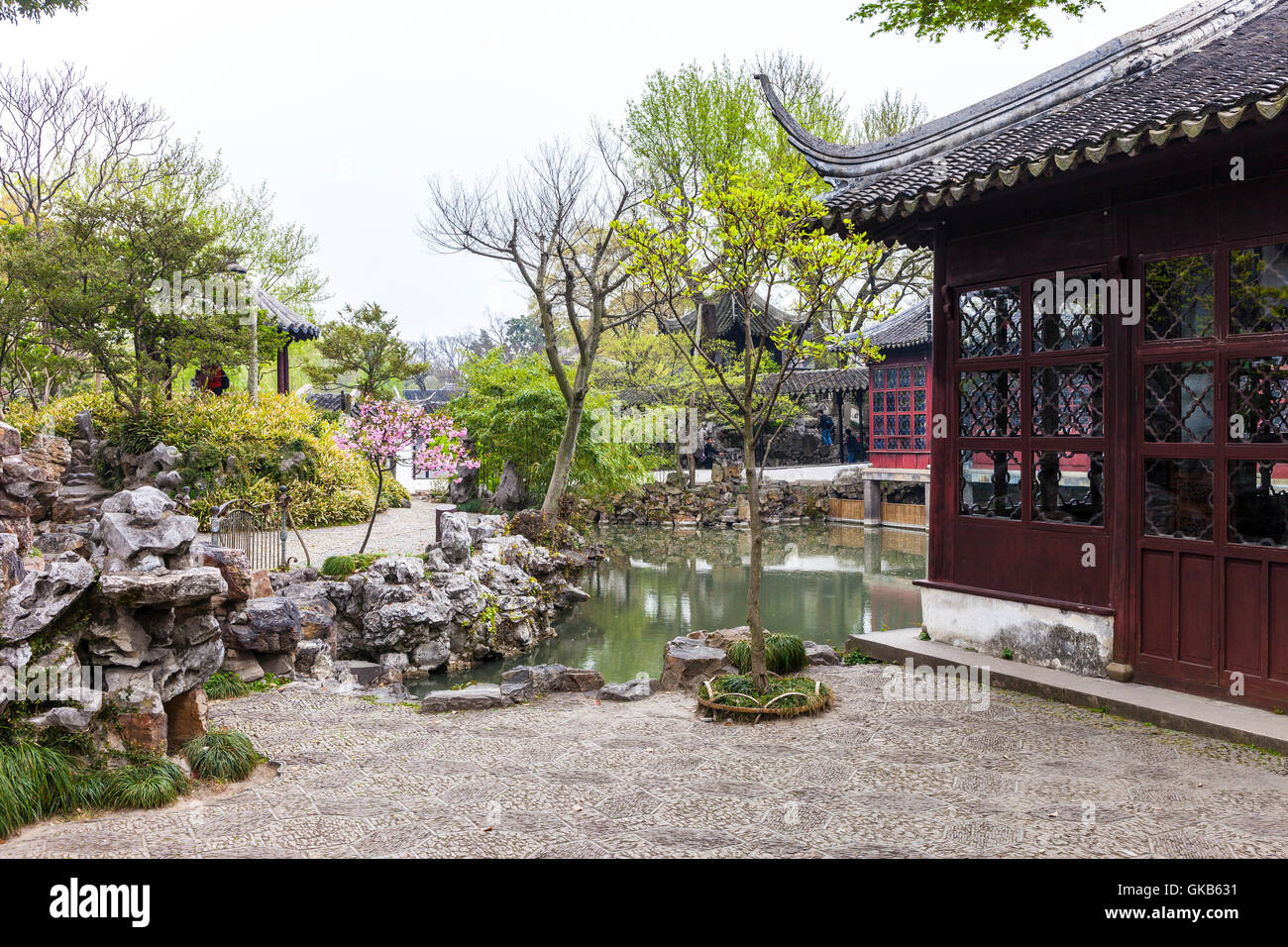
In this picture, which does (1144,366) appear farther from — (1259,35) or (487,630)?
(487,630)

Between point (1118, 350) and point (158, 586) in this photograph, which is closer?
point (158, 586)

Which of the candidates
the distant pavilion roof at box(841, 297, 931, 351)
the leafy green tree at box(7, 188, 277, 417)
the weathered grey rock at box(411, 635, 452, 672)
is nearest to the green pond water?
the weathered grey rock at box(411, 635, 452, 672)

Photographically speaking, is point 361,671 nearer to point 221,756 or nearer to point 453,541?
point 453,541

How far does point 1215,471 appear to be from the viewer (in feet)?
17.9

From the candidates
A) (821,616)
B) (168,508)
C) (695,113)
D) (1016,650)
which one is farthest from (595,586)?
(695,113)

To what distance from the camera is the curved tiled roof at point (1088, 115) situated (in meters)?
5.02

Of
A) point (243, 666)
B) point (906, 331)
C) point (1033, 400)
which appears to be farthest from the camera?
point (906, 331)

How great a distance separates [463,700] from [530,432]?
1379 cm

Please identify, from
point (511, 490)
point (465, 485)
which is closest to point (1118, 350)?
point (511, 490)

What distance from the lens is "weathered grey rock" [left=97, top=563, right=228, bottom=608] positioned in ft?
14.9

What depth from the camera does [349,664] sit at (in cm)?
905

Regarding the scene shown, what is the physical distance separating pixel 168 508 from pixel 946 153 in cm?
600

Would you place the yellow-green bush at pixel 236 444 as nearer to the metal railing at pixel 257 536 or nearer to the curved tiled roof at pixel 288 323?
the metal railing at pixel 257 536

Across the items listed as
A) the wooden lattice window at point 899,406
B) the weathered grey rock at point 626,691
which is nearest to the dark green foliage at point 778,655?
the weathered grey rock at point 626,691
